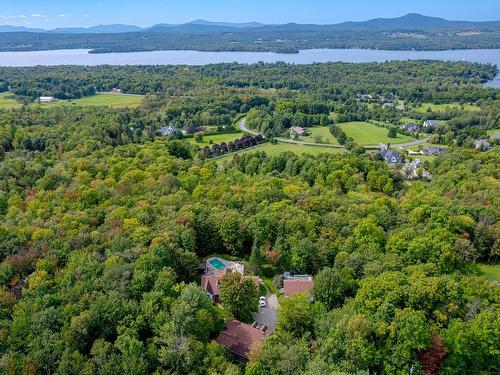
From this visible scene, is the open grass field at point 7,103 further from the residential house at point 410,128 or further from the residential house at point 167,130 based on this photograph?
the residential house at point 410,128

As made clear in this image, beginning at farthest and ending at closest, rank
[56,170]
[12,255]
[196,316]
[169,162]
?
[169,162], [56,170], [12,255], [196,316]

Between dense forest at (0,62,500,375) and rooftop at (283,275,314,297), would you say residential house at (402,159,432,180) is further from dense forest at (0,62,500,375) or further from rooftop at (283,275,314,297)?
rooftop at (283,275,314,297)

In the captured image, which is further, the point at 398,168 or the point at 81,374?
the point at 398,168

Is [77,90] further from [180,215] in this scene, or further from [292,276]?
[292,276]

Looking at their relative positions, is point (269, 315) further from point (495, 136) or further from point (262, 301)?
point (495, 136)

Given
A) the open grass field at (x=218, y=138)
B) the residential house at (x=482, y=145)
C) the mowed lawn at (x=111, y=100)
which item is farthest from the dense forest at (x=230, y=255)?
the mowed lawn at (x=111, y=100)

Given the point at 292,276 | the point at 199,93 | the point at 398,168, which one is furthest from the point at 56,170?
the point at 199,93

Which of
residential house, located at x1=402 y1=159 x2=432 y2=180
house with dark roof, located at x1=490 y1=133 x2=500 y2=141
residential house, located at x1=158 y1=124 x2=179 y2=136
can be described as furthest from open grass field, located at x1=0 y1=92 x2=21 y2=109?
house with dark roof, located at x1=490 y1=133 x2=500 y2=141
